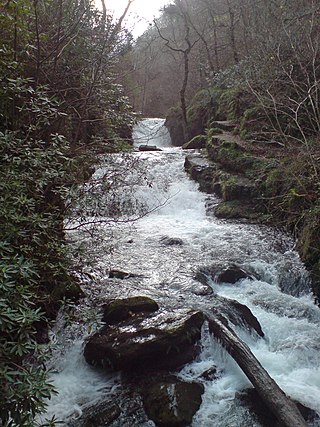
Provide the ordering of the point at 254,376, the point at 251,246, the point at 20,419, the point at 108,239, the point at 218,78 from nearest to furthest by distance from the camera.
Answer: the point at 20,419 < the point at 254,376 < the point at 251,246 < the point at 108,239 < the point at 218,78

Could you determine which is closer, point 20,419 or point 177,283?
point 20,419

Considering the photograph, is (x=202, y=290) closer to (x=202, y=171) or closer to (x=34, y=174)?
(x=34, y=174)

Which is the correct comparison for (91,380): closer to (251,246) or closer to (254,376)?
(254,376)

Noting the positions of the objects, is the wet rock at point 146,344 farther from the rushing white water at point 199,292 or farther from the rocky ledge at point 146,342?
the rushing white water at point 199,292

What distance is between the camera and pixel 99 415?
12.3 ft

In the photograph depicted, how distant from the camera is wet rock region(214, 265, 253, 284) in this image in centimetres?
619

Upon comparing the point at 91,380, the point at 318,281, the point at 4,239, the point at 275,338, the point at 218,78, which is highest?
the point at 218,78

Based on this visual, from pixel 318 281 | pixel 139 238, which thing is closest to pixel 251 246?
pixel 318 281

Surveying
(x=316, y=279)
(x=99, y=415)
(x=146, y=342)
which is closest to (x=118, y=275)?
(x=146, y=342)

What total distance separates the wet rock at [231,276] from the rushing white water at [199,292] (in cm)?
12

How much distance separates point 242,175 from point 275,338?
580 cm

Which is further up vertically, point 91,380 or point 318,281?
point 318,281

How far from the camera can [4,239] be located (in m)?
2.97

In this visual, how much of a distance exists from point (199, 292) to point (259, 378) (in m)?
1.95
